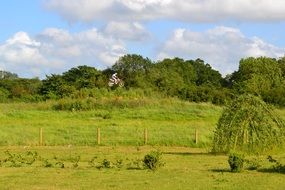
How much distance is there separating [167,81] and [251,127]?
66.3 meters

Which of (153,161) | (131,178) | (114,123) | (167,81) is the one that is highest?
(167,81)

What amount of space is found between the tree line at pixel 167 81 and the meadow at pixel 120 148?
14132mm

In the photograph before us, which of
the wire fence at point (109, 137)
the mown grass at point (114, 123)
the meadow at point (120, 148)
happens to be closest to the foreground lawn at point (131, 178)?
the meadow at point (120, 148)

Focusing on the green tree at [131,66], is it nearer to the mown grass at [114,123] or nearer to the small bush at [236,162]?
the mown grass at [114,123]

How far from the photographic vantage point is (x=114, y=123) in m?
54.7

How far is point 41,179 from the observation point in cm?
1970

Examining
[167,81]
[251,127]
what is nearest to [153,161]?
[251,127]

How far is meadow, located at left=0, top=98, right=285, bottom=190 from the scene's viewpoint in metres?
19.1

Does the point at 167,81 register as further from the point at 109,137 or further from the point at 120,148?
the point at 120,148

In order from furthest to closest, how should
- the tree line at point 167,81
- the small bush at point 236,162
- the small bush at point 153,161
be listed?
the tree line at point 167,81
the small bush at point 153,161
the small bush at point 236,162

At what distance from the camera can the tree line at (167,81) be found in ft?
281

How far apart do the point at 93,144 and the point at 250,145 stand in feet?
52.9

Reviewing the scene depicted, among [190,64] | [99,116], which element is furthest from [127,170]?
[190,64]

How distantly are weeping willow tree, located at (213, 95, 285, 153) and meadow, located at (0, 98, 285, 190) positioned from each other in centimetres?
81
